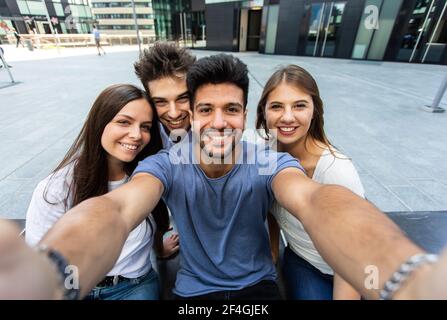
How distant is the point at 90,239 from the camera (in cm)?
80

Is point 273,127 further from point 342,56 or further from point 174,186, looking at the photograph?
point 342,56

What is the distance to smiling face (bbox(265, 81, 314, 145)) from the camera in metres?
1.84

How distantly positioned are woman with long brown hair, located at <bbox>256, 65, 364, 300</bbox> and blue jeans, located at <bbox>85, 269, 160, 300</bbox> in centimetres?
103

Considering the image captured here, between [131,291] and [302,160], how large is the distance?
1.63 metres

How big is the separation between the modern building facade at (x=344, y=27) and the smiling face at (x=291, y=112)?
1430cm

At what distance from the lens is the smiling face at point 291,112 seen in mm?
1838

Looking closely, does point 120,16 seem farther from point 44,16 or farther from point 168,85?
point 168,85

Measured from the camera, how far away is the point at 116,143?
1562 mm

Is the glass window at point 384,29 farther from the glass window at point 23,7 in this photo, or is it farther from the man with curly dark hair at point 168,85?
the glass window at point 23,7

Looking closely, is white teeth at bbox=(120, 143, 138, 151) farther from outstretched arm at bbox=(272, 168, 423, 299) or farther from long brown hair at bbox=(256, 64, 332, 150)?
long brown hair at bbox=(256, 64, 332, 150)

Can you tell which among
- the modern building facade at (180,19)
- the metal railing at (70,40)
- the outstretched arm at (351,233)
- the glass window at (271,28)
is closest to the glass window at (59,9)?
the metal railing at (70,40)

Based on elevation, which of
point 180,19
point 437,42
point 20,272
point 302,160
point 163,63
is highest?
point 180,19

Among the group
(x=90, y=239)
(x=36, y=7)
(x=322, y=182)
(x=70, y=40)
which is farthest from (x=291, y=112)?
(x=36, y=7)
